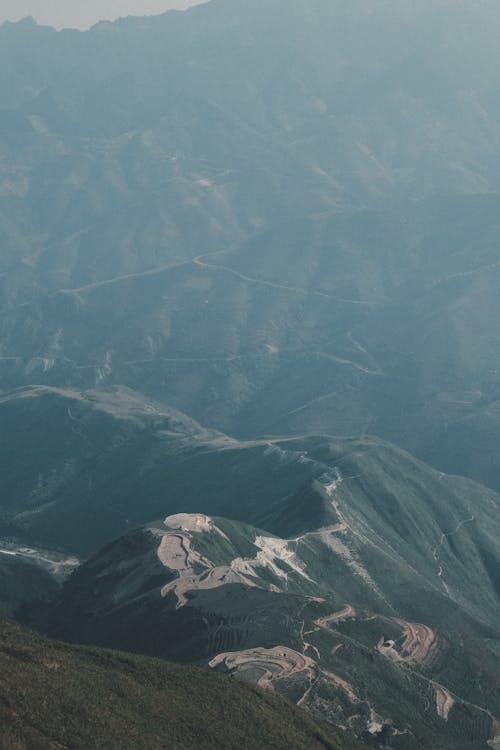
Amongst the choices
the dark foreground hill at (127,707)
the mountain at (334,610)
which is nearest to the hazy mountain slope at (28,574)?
the mountain at (334,610)

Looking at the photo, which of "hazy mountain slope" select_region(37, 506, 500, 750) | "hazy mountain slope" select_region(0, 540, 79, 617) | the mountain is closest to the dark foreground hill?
the mountain

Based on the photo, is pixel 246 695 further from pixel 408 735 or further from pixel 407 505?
pixel 407 505

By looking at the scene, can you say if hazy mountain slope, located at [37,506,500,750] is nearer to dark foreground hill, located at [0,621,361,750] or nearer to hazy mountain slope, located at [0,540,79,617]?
hazy mountain slope, located at [0,540,79,617]

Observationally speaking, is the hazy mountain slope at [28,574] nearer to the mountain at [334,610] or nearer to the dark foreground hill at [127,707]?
the mountain at [334,610]

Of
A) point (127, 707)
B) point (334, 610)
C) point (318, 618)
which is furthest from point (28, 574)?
point (127, 707)

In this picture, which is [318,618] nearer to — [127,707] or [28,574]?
[127,707]

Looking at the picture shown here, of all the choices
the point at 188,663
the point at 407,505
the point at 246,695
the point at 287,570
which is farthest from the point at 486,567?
A: the point at 246,695
